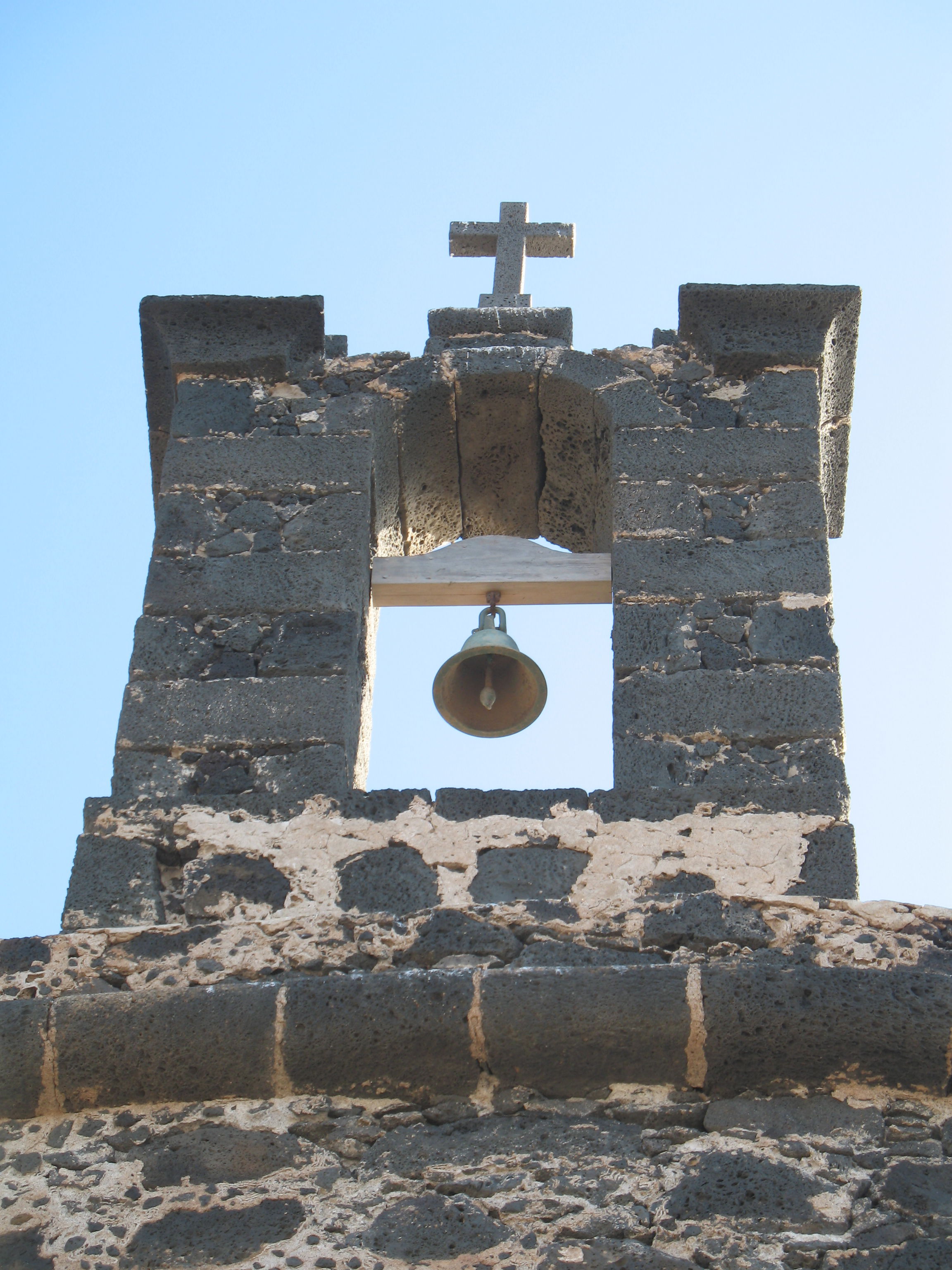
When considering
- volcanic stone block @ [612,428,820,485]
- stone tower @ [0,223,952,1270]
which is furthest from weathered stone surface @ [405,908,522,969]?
volcanic stone block @ [612,428,820,485]

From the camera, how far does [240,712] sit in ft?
15.3

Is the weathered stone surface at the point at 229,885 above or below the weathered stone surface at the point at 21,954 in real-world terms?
above

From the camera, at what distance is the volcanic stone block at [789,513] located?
5.11 metres

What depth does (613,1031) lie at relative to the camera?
11.7ft

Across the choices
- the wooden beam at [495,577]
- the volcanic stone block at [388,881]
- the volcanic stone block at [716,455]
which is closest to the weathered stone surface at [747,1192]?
the volcanic stone block at [388,881]

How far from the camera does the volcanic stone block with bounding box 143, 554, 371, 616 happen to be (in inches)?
196

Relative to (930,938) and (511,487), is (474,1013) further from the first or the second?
(511,487)

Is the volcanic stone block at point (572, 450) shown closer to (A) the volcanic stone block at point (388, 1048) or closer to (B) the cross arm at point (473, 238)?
(B) the cross arm at point (473, 238)

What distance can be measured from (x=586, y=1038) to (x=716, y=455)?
2290 mm

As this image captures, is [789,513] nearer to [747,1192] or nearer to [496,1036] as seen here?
[496,1036]

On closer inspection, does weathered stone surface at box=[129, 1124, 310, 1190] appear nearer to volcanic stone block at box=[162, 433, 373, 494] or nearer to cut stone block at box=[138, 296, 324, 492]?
volcanic stone block at box=[162, 433, 373, 494]

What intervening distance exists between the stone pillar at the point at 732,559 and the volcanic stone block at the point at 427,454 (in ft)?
1.85

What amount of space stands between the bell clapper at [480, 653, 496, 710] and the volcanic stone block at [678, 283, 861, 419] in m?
1.26

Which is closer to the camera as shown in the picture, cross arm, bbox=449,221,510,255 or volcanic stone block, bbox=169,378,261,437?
volcanic stone block, bbox=169,378,261,437
